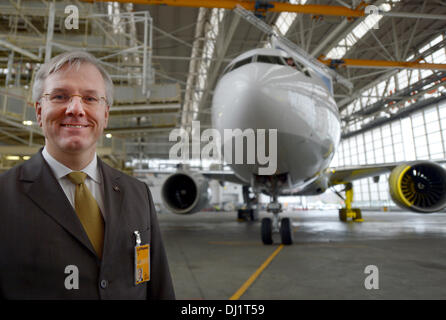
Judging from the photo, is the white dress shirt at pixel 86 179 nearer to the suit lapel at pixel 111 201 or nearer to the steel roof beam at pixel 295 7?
the suit lapel at pixel 111 201

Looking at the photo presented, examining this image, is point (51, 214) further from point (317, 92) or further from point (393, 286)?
point (317, 92)

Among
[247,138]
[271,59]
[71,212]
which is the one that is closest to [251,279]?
[247,138]

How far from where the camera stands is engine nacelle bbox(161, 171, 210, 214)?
8.39m

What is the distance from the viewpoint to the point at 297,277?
3.00 m

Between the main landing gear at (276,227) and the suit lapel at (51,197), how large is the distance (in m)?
4.96

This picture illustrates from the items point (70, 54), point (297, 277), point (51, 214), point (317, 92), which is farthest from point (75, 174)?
point (317, 92)

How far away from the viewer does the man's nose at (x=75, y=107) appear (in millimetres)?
874

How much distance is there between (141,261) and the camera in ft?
3.12

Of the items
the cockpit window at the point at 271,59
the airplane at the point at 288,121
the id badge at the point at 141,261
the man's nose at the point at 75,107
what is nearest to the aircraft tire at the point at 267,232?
the airplane at the point at 288,121

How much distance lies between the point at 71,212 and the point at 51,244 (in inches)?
3.9

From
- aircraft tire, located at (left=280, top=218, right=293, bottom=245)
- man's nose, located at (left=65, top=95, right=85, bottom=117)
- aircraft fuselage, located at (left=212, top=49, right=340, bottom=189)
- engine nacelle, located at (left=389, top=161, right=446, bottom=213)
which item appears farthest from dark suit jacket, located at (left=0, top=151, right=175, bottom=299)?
engine nacelle, located at (left=389, top=161, right=446, bottom=213)

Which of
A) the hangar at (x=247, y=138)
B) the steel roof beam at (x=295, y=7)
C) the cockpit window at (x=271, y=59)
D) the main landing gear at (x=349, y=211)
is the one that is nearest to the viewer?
the hangar at (x=247, y=138)

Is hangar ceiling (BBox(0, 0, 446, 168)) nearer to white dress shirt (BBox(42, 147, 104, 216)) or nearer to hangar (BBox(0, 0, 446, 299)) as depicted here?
hangar (BBox(0, 0, 446, 299))
